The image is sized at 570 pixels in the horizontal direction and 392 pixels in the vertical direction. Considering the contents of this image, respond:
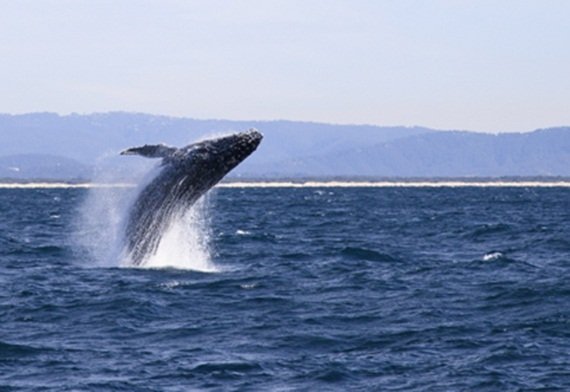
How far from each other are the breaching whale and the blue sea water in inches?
48.7

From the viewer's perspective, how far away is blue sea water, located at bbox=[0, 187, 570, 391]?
1439 centimetres

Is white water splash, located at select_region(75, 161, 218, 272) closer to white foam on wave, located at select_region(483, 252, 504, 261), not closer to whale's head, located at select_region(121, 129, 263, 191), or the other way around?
whale's head, located at select_region(121, 129, 263, 191)

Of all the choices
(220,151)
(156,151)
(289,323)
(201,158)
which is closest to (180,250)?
(156,151)

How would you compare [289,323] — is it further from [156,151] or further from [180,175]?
[156,151]

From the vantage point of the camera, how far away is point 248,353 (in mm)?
15727

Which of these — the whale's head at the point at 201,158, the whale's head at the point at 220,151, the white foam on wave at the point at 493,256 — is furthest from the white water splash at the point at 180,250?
the white foam on wave at the point at 493,256

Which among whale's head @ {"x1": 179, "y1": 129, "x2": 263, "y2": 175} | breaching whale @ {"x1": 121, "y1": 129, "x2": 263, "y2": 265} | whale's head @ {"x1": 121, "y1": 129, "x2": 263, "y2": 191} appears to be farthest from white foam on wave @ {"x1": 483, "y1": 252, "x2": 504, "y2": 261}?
whale's head @ {"x1": 179, "y1": 129, "x2": 263, "y2": 175}

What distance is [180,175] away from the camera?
21359 mm

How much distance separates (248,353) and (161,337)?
1.76m

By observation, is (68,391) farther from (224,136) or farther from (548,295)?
(548,295)

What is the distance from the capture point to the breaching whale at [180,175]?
68.4 feet

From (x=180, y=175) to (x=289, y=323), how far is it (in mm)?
4420

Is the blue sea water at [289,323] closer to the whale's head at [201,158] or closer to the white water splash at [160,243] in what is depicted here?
the white water splash at [160,243]

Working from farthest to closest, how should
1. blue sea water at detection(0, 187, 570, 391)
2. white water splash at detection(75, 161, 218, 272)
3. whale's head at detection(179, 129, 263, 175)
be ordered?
white water splash at detection(75, 161, 218, 272) → whale's head at detection(179, 129, 263, 175) → blue sea water at detection(0, 187, 570, 391)
